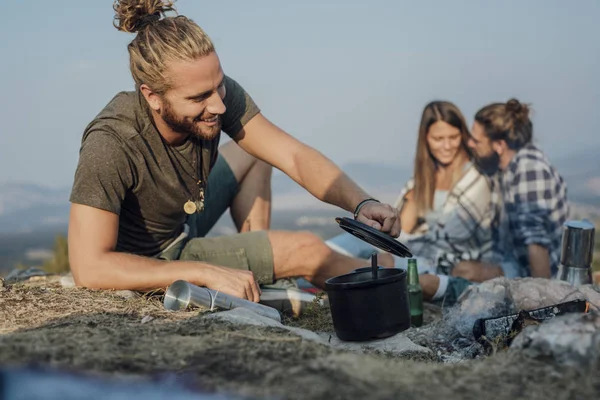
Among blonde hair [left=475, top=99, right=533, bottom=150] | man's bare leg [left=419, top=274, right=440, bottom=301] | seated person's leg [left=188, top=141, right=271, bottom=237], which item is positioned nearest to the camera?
man's bare leg [left=419, top=274, right=440, bottom=301]

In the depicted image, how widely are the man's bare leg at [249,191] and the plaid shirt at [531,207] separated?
2.38 m

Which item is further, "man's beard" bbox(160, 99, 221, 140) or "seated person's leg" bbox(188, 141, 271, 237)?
"seated person's leg" bbox(188, 141, 271, 237)

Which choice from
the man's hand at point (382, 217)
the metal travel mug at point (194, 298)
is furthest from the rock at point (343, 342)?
the man's hand at point (382, 217)

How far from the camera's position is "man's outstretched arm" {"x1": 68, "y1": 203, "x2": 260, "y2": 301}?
3.78 m

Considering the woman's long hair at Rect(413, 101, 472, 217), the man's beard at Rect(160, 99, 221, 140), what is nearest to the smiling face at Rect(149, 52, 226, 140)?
the man's beard at Rect(160, 99, 221, 140)

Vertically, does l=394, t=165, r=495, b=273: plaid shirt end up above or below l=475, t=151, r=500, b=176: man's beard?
below

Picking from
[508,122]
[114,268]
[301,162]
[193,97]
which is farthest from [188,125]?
[508,122]

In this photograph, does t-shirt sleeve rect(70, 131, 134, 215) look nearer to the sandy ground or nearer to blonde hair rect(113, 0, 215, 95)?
blonde hair rect(113, 0, 215, 95)

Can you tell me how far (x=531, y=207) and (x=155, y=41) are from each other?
3.85 meters

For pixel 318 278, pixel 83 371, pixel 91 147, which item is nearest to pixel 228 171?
pixel 318 278

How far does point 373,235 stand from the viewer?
3.35m

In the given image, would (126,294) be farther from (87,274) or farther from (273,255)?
(273,255)

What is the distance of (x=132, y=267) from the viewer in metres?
3.83

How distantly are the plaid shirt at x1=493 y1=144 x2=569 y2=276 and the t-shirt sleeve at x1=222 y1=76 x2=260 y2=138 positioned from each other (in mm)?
2929
